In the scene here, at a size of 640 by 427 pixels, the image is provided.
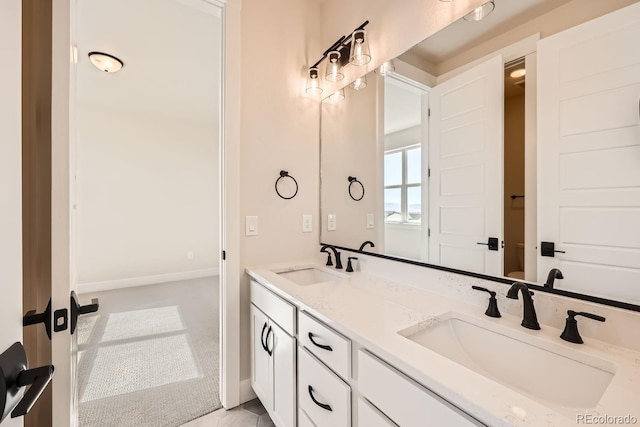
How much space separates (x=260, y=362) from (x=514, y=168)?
64.1 inches

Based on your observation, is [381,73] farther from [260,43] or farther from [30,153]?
[30,153]

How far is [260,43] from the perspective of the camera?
5.97ft

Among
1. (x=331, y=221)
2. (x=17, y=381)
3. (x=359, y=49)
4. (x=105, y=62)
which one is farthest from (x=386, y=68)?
(x=105, y=62)

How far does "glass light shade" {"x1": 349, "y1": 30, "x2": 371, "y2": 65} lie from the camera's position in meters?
1.62

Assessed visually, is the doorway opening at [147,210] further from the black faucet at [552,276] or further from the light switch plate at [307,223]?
the black faucet at [552,276]

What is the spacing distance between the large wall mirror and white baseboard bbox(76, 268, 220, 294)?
4079mm

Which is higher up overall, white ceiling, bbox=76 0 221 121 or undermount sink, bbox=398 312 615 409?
white ceiling, bbox=76 0 221 121

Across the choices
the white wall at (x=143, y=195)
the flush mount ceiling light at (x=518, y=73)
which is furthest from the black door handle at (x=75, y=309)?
the white wall at (x=143, y=195)

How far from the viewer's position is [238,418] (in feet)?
5.32

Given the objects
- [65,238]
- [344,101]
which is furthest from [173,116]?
[65,238]

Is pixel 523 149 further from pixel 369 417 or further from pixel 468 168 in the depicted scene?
pixel 369 417

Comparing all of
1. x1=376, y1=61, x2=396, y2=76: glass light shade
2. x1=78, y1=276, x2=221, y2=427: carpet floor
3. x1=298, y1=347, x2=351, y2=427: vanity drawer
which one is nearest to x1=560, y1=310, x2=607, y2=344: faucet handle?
x1=298, y1=347, x2=351, y2=427: vanity drawer

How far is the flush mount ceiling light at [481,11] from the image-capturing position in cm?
110

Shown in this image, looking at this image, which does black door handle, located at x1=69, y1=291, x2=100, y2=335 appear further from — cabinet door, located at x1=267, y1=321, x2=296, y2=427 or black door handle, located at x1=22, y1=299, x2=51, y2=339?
cabinet door, located at x1=267, y1=321, x2=296, y2=427
